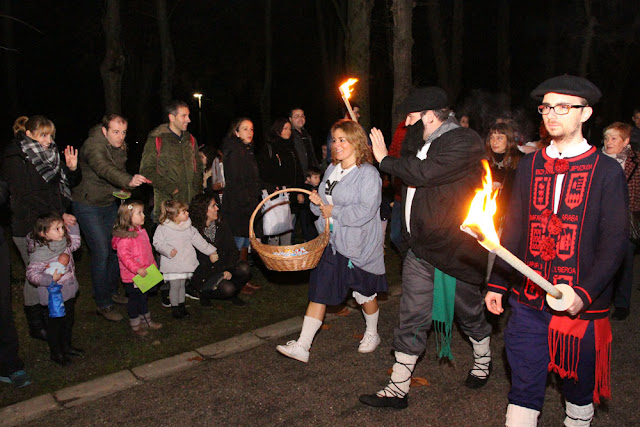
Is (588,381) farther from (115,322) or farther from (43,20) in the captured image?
(43,20)

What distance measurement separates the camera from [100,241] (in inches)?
228

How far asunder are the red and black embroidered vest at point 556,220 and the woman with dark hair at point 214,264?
12.4 feet

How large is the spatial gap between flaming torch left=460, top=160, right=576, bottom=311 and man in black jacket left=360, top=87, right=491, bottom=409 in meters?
1.20

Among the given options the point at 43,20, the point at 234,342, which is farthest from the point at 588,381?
the point at 43,20

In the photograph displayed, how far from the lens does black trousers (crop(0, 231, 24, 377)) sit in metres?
4.34

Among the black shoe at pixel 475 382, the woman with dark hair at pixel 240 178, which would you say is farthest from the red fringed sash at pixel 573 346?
the woman with dark hair at pixel 240 178

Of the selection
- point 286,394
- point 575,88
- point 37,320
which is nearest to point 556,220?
point 575,88

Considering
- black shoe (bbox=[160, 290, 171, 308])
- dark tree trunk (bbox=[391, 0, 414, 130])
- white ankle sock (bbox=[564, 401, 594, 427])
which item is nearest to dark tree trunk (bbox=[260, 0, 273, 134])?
dark tree trunk (bbox=[391, 0, 414, 130])

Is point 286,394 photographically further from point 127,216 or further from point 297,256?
point 127,216

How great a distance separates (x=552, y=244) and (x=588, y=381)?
80 centimetres

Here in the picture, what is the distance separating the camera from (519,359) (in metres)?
3.12

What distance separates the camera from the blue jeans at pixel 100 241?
5.78 m

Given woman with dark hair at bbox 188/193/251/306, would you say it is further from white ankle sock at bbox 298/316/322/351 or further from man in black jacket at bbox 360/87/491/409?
man in black jacket at bbox 360/87/491/409

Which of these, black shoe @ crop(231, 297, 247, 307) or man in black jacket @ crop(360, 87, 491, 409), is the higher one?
man in black jacket @ crop(360, 87, 491, 409)
